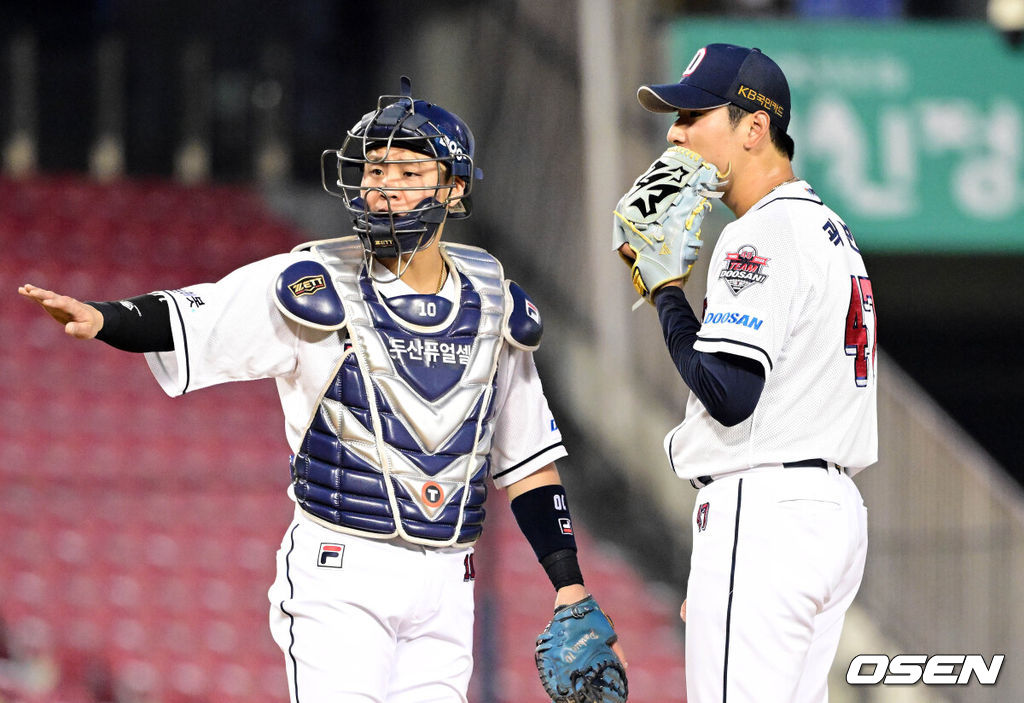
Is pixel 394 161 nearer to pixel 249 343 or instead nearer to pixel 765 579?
pixel 249 343

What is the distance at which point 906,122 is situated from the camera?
851 cm

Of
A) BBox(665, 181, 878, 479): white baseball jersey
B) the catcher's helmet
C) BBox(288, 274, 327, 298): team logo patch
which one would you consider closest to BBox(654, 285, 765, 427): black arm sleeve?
BBox(665, 181, 878, 479): white baseball jersey

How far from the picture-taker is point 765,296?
287 cm

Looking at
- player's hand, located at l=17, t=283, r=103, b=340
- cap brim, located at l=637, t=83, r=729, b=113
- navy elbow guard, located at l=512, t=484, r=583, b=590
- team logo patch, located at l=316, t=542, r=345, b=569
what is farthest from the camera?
navy elbow guard, located at l=512, t=484, r=583, b=590

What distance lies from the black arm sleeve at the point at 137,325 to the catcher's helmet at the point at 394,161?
46 centimetres

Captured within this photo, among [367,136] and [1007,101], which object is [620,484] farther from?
[367,136]

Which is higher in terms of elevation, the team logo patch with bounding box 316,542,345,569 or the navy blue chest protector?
the navy blue chest protector

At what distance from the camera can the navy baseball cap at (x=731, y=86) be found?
10.1 ft

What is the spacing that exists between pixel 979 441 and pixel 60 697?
25.0ft

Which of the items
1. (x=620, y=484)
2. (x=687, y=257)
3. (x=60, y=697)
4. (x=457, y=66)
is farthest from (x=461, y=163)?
(x=457, y=66)

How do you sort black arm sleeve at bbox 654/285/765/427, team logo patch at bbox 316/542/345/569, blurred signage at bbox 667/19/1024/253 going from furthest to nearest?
blurred signage at bbox 667/19/1024/253
team logo patch at bbox 316/542/345/569
black arm sleeve at bbox 654/285/765/427

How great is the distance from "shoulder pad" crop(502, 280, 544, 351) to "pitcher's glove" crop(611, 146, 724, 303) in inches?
11.5

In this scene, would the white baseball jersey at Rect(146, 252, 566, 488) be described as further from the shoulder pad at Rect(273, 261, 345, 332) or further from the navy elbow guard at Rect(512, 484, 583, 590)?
the navy elbow guard at Rect(512, 484, 583, 590)

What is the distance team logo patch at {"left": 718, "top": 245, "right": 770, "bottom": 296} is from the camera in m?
2.90
